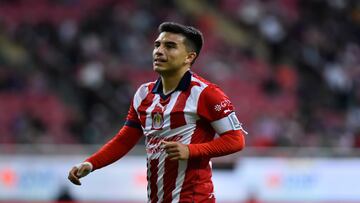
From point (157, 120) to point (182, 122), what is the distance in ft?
0.58

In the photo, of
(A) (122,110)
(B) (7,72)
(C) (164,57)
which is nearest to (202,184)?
(C) (164,57)

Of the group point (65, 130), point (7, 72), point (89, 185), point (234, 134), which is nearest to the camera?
point (234, 134)

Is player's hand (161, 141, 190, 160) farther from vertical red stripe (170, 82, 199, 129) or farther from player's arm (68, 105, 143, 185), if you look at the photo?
player's arm (68, 105, 143, 185)

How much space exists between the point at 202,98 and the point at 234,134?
0.31 m

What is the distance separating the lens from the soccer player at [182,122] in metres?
6.33

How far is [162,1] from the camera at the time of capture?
22.2 metres

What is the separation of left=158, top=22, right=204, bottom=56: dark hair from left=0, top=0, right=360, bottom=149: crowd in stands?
1053 cm

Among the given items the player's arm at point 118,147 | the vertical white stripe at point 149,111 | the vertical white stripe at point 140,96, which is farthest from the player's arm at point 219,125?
the player's arm at point 118,147

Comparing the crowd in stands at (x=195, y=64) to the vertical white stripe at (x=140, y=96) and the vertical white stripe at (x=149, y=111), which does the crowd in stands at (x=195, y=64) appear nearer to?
the vertical white stripe at (x=140, y=96)

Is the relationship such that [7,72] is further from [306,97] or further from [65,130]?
[306,97]

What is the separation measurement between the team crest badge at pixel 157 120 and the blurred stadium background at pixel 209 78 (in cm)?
705

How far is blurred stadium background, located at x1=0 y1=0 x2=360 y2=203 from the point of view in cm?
1548

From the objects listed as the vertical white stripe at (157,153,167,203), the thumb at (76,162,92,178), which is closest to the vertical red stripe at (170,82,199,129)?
the vertical white stripe at (157,153,167,203)

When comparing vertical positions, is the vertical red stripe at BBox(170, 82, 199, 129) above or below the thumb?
above
